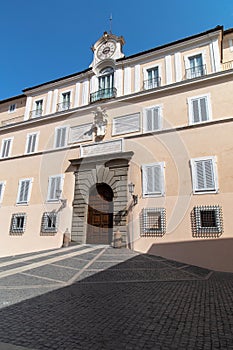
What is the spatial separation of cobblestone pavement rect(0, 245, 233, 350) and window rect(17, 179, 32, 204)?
7.35 metres

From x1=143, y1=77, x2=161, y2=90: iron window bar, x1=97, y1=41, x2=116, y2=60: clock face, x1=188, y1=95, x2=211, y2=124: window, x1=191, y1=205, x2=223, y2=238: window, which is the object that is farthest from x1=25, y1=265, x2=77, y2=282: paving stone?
x1=97, y1=41, x2=116, y2=60: clock face

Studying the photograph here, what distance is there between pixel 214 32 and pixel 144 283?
12541mm

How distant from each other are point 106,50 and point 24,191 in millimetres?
10721

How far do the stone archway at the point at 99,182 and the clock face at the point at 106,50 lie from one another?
7507 mm

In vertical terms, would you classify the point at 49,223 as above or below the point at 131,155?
below

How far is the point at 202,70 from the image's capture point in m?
11.8

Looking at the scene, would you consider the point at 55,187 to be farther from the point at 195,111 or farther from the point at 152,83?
the point at 195,111

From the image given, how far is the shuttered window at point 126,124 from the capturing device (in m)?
12.3

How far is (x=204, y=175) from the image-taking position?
981 cm

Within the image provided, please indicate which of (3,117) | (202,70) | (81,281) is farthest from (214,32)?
(3,117)

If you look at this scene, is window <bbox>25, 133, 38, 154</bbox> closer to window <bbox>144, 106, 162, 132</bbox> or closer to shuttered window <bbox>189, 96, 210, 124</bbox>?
window <bbox>144, 106, 162, 132</bbox>

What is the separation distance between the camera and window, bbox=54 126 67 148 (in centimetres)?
1406

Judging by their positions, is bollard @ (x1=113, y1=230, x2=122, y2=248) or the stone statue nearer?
bollard @ (x1=113, y1=230, x2=122, y2=248)

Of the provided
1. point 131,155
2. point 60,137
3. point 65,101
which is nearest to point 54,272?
point 131,155
